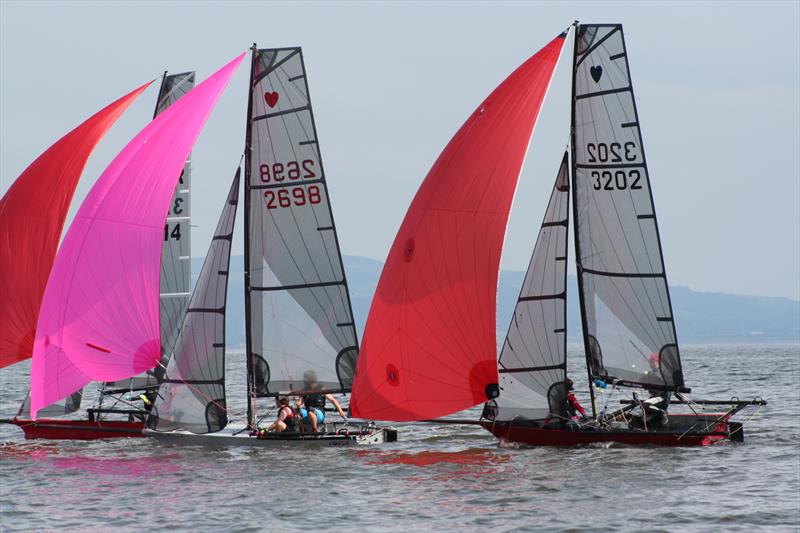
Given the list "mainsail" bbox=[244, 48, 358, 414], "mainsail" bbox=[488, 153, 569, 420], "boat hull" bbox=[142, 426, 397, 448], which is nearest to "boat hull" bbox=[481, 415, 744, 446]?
"mainsail" bbox=[488, 153, 569, 420]

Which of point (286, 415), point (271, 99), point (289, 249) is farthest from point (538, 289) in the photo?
point (271, 99)

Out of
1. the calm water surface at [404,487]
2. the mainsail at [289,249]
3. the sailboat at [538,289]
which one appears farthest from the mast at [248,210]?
the sailboat at [538,289]

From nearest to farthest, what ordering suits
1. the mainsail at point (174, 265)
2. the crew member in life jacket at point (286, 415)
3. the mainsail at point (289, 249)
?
the crew member in life jacket at point (286, 415) < the mainsail at point (289, 249) < the mainsail at point (174, 265)

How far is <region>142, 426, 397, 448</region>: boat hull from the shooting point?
2345 centimetres

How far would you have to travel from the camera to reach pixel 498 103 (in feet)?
74.7

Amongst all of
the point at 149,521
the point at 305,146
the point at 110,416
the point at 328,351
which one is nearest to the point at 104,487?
the point at 149,521

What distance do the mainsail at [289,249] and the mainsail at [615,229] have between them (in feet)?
15.1

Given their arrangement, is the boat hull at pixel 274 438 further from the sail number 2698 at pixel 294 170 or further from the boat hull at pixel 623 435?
the sail number 2698 at pixel 294 170

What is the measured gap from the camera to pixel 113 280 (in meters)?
23.8

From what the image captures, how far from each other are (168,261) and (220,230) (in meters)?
5.25

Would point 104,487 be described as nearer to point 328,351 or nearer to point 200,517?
point 200,517

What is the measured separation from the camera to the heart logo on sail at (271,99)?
79.1 feet

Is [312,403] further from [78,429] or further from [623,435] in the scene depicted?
[623,435]

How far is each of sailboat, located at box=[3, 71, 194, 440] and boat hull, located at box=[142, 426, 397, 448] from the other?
2530 mm
